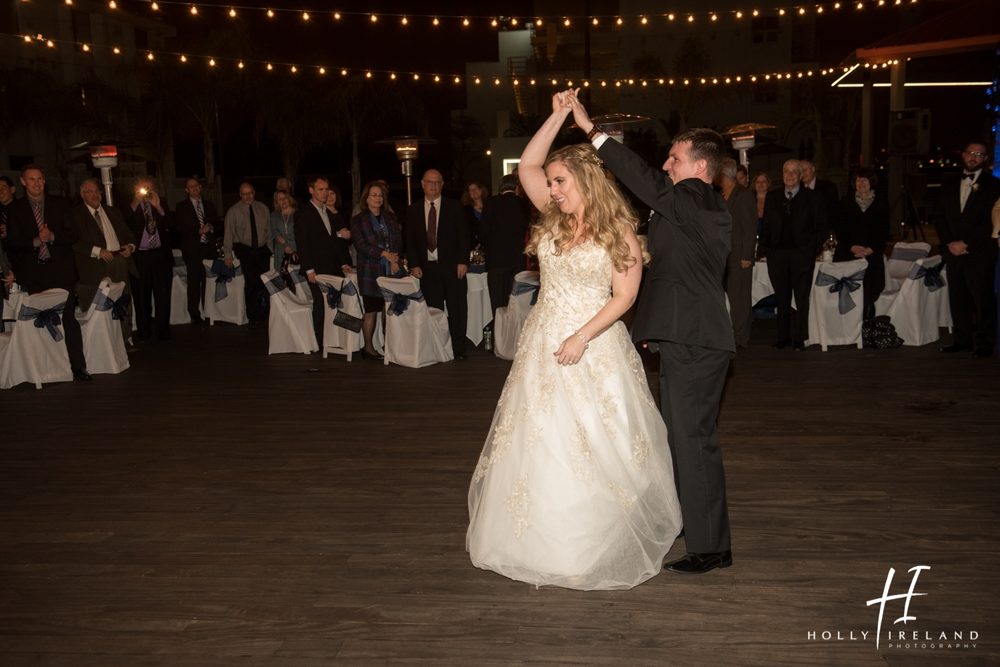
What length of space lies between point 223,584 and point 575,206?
1969 mm

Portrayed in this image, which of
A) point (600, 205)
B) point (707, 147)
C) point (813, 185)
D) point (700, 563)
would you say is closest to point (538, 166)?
point (600, 205)

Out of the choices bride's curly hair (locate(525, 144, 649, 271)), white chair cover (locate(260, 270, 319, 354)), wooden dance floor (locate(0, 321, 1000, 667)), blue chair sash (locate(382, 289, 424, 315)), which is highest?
bride's curly hair (locate(525, 144, 649, 271))

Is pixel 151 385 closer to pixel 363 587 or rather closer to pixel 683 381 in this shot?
pixel 363 587

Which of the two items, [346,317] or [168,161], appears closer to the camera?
[346,317]

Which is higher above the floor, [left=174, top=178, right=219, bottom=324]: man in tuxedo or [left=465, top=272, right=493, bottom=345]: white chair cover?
[left=174, top=178, right=219, bottom=324]: man in tuxedo

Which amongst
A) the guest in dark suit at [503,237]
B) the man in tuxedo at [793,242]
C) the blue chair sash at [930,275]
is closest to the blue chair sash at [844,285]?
the man in tuxedo at [793,242]

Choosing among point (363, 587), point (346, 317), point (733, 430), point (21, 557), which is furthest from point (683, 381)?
point (346, 317)

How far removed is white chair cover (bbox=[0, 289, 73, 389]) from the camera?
7285mm

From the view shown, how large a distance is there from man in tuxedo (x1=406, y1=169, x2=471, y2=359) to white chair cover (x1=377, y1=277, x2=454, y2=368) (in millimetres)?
267

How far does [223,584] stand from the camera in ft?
11.6

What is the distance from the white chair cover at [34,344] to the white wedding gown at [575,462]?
5.09m

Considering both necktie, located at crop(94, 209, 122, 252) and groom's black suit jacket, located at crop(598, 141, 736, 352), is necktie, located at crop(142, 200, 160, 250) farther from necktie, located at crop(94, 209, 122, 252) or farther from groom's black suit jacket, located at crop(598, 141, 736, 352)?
groom's black suit jacket, located at crop(598, 141, 736, 352)

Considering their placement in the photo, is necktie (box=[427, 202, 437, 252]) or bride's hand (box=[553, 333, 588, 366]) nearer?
bride's hand (box=[553, 333, 588, 366])

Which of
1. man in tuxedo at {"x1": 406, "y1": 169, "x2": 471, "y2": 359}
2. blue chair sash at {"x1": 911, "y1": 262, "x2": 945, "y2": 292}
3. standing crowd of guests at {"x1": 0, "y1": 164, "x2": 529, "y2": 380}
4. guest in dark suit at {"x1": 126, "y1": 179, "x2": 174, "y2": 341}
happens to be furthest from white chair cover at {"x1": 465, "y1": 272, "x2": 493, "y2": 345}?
blue chair sash at {"x1": 911, "y1": 262, "x2": 945, "y2": 292}
